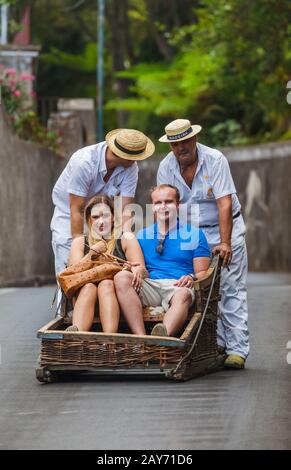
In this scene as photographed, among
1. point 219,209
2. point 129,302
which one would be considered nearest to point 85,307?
point 129,302

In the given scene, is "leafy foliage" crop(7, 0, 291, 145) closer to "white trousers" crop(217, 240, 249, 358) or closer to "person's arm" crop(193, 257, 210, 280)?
"white trousers" crop(217, 240, 249, 358)

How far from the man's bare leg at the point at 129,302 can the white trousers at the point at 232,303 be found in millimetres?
1108

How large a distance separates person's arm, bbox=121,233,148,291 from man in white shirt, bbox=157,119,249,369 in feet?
1.86

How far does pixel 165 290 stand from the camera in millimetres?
10406

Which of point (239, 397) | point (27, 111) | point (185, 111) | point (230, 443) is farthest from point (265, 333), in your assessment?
point (185, 111)

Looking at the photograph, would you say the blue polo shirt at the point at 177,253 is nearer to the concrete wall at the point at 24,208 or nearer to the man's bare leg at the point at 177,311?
the man's bare leg at the point at 177,311

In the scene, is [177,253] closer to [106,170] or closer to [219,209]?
[219,209]

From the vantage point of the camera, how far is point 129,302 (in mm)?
10195

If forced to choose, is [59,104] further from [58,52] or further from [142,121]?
[58,52]

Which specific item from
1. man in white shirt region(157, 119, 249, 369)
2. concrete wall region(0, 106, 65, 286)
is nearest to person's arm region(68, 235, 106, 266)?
man in white shirt region(157, 119, 249, 369)

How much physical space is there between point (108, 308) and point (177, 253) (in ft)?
2.67

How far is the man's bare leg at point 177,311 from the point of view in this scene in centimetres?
1017

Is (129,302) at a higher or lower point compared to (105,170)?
lower
